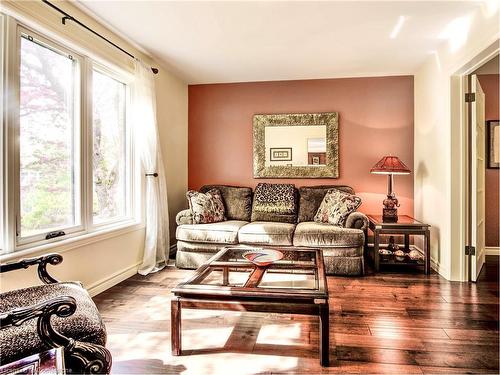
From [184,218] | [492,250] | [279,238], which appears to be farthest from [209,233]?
[492,250]

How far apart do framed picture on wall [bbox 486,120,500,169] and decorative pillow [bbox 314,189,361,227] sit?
6.94 ft

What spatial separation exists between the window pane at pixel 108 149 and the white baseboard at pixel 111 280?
1.79ft

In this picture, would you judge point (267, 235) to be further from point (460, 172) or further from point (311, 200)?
point (460, 172)

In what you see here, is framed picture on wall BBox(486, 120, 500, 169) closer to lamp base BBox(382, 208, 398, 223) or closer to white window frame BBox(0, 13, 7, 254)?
lamp base BBox(382, 208, 398, 223)

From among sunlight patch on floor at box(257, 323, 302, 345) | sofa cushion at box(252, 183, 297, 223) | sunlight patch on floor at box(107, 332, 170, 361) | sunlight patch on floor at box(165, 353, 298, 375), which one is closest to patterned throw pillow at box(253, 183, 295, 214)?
sofa cushion at box(252, 183, 297, 223)

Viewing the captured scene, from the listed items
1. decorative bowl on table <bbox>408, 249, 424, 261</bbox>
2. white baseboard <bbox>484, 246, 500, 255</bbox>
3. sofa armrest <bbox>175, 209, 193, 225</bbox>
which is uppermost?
sofa armrest <bbox>175, 209, 193, 225</bbox>

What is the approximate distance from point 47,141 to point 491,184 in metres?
5.16

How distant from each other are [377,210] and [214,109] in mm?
2752

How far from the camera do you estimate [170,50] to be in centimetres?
362

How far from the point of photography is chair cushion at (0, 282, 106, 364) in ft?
4.26

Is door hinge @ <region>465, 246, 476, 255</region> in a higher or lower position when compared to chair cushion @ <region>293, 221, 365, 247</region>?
lower

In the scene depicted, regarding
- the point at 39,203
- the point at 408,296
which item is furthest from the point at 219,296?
the point at 408,296

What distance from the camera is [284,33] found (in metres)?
3.14

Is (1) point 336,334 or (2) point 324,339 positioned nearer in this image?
(2) point 324,339
